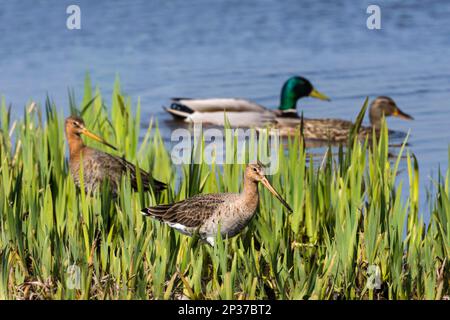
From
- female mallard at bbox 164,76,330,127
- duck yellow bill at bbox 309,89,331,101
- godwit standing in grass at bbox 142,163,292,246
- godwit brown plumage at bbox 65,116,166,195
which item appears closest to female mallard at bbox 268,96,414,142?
female mallard at bbox 164,76,330,127

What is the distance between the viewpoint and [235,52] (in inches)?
694

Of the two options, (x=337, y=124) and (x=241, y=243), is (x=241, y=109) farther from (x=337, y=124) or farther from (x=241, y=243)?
(x=241, y=243)

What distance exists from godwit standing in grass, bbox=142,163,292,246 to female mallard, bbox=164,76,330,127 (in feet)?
22.0

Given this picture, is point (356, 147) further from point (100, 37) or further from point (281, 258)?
point (100, 37)

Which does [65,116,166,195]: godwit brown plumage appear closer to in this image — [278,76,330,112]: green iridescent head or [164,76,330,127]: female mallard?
[164,76,330,127]: female mallard

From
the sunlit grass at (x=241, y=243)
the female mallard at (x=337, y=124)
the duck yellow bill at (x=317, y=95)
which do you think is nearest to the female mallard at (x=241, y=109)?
the duck yellow bill at (x=317, y=95)

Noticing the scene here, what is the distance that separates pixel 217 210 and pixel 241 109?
7099 mm

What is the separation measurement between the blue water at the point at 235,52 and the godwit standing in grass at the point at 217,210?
236 inches

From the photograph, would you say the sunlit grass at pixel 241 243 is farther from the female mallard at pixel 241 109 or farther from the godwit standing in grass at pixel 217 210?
the female mallard at pixel 241 109

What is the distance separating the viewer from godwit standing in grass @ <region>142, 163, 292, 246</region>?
740 cm

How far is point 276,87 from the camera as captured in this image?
1666 cm

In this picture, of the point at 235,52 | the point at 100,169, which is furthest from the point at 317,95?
the point at 100,169

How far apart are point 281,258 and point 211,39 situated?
1130 centimetres
